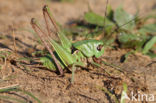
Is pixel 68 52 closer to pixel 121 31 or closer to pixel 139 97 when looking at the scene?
pixel 139 97

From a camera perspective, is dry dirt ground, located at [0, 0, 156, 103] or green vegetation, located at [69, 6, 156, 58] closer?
dry dirt ground, located at [0, 0, 156, 103]

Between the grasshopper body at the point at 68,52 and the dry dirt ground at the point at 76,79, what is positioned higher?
the grasshopper body at the point at 68,52

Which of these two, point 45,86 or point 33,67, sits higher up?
point 33,67

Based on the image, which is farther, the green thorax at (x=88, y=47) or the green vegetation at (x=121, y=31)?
the green vegetation at (x=121, y=31)

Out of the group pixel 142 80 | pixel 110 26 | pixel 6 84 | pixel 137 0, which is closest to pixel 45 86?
Answer: pixel 6 84

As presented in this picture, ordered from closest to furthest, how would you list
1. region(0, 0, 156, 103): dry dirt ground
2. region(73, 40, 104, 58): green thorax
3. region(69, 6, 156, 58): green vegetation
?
region(0, 0, 156, 103): dry dirt ground < region(73, 40, 104, 58): green thorax < region(69, 6, 156, 58): green vegetation

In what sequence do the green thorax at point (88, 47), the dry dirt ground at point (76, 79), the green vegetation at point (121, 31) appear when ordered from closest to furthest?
1. the dry dirt ground at point (76, 79)
2. the green thorax at point (88, 47)
3. the green vegetation at point (121, 31)

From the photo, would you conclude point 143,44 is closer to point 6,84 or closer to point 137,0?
point 6,84

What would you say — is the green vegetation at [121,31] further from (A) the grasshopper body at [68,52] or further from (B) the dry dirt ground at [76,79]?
(A) the grasshopper body at [68,52]

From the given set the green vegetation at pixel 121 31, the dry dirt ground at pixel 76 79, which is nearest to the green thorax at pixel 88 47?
the dry dirt ground at pixel 76 79

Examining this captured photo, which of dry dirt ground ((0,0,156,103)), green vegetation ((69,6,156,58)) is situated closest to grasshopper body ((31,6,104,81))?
dry dirt ground ((0,0,156,103))

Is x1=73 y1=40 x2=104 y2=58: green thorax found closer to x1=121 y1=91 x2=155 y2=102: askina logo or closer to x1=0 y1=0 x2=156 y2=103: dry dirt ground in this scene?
x1=0 y1=0 x2=156 y2=103: dry dirt ground
